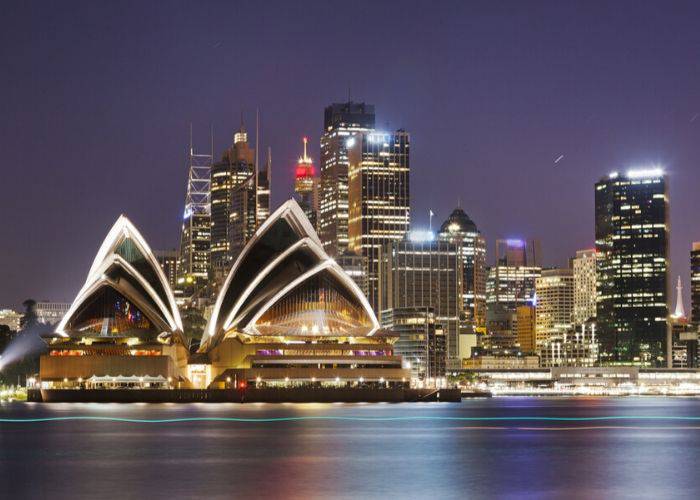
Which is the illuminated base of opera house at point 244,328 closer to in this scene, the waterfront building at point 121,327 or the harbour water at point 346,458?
the waterfront building at point 121,327

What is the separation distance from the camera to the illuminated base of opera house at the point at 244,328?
13562cm

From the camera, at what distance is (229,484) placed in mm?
48500

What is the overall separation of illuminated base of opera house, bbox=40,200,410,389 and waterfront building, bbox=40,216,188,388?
104 millimetres

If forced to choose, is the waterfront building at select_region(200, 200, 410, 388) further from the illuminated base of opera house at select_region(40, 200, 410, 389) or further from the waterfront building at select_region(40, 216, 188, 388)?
the waterfront building at select_region(40, 216, 188, 388)

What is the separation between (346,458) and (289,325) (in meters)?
77.9

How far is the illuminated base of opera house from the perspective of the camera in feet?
445

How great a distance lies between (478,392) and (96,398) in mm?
78436

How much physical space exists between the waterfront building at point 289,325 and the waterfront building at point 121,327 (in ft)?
19.2

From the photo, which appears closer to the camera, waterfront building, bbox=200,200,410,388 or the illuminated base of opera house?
waterfront building, bbox=200,200,410,388

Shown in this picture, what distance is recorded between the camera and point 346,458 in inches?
2333

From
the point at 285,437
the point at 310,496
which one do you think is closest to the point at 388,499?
the point at 310,496

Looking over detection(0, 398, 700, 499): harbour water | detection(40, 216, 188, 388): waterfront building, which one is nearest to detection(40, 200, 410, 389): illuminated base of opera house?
detection(40, 216, 188, 388): waterfront building

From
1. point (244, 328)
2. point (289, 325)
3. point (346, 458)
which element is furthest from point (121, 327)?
point (346, 458)

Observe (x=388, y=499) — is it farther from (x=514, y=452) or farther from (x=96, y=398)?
(x=96, y=398)
